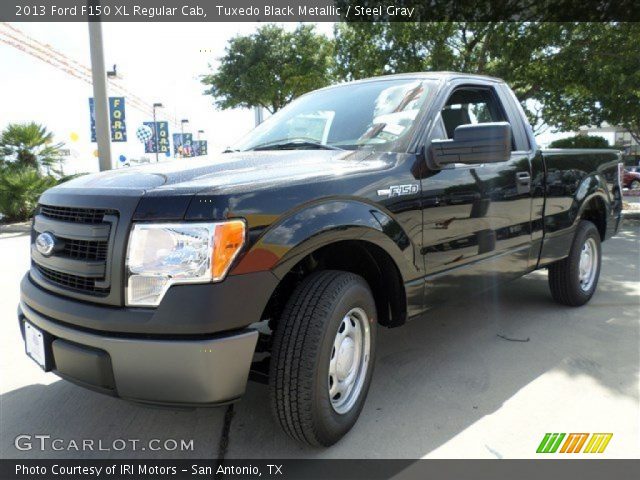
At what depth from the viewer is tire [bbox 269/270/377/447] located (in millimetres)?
2076

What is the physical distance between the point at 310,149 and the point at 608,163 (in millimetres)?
3320

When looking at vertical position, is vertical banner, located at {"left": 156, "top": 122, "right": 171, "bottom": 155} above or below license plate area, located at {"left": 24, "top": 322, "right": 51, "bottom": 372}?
above

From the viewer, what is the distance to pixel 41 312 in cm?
222

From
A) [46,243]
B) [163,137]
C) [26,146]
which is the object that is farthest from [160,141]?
[46,243]

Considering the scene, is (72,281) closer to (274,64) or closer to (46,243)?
(46,243)

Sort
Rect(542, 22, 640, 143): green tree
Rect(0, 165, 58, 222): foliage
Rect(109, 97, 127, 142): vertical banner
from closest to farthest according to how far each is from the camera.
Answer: Rect(542, 22, 640, 143): green tree → Rect(0, 165, 58, 222): foliage → Rect(109, 97, 127, 142): vertical banner

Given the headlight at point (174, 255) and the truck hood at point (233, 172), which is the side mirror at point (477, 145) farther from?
the headlight at point (174, 255)

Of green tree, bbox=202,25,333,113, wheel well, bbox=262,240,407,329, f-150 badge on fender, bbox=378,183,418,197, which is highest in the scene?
green tree, bbox=202,25,333,113

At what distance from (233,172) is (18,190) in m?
11.4

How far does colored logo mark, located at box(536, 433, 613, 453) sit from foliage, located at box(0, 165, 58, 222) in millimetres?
12023

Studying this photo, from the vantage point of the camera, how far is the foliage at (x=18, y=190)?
37.4 ft

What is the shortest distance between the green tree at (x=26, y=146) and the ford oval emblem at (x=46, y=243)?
37.8 feet

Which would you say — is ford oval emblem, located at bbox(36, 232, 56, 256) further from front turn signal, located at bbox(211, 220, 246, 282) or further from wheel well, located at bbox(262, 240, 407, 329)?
wheel well, located at bbox(262, 240, 407, 329)

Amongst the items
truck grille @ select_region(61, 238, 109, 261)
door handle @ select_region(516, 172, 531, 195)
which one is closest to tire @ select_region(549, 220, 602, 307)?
door handle @ select_region(516, 172, 531, 195)
